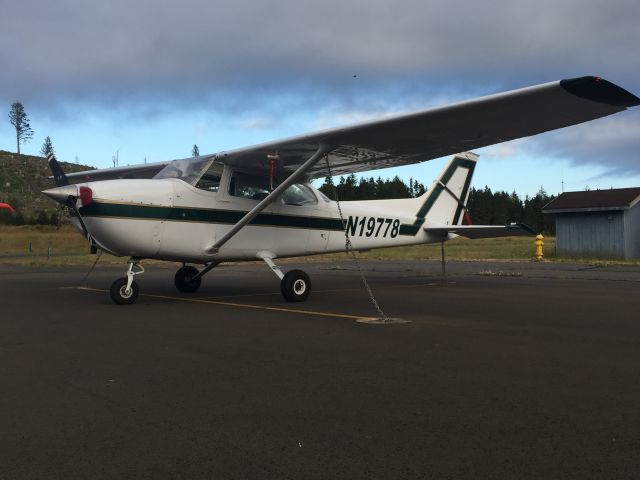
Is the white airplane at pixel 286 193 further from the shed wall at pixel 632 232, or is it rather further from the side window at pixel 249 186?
the shed wall at pixel 632 232

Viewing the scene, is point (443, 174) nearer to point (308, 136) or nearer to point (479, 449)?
point (308, 136)

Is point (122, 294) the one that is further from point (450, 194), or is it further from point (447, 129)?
point (450, 194)

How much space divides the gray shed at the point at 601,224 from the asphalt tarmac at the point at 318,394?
19.4m

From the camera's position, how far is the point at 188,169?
10.1m

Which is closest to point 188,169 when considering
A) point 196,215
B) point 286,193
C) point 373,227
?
point 196,215

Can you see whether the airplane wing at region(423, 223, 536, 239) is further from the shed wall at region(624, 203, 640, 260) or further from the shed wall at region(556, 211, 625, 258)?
the shed wall at region(624, 203, 640, 260)

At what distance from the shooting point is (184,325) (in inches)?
279

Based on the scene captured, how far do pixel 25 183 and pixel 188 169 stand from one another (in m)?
113

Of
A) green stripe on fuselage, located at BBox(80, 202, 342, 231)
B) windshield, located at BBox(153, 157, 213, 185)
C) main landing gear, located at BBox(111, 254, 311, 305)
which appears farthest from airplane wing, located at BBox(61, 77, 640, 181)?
main landing gear, located at BBox(111, 254, 311, 305)

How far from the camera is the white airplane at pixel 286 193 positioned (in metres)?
7.88

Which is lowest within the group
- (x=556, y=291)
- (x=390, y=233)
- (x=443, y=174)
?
(x=556, y=291)

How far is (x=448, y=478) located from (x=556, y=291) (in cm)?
1019

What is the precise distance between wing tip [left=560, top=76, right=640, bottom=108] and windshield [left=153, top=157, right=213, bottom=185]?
622 centimetres

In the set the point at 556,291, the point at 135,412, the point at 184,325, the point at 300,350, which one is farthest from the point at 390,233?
the point at 135,412
